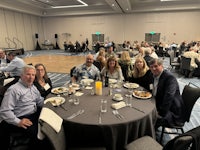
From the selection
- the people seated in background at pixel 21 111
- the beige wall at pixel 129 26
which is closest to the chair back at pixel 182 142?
the people seated in background at pixel 21 111

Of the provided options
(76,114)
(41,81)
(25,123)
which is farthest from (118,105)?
(41,81)

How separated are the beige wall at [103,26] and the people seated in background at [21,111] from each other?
13322 millimetres

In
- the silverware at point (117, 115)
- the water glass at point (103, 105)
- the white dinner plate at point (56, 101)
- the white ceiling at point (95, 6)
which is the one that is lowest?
the silverware at point (117, 115)

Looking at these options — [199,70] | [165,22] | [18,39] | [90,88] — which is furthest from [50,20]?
[90,88]

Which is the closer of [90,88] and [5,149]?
[5,149]

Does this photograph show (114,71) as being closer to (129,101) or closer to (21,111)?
(129,101)

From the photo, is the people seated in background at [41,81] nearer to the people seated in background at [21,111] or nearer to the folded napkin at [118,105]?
the people seated in background at [21,111]

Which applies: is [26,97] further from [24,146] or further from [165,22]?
[165,22]

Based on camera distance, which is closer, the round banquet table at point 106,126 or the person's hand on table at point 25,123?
the round banquet table at point 106,126

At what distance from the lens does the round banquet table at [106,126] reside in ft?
4.98

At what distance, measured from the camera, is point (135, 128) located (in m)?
1.61

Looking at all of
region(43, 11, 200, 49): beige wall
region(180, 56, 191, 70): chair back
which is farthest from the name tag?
region(43, 11, 200, 49): beige wall

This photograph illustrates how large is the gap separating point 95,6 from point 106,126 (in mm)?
14559

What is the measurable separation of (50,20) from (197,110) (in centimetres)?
1772
